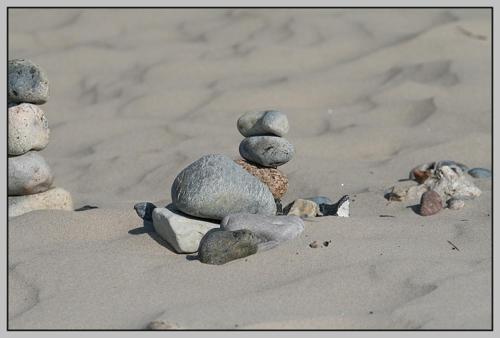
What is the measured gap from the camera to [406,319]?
311cm

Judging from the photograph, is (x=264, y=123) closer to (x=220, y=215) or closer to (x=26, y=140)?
(x=220, y=215)

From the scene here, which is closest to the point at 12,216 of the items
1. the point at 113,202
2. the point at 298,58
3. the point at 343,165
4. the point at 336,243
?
the point at 113,202

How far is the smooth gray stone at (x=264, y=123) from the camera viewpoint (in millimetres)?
4430

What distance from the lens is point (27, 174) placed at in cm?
437

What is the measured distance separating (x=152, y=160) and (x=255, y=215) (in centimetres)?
191

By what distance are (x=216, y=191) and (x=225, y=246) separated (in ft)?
0.98

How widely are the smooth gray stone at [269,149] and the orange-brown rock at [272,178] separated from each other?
0.14ft

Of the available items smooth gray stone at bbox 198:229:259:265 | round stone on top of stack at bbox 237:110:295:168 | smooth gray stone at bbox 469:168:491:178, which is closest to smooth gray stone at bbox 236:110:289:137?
round stone on top of stack at bbox 237:110:295:168

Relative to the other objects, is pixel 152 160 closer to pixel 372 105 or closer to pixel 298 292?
pixel 372 105

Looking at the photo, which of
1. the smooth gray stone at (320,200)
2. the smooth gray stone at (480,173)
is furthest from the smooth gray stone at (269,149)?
the smooth gray stone at (480,173)

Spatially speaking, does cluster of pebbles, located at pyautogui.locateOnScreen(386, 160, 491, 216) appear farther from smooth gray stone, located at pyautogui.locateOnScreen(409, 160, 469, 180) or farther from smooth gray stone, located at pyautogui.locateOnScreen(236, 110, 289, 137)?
smooth gray stone, located at pyautogui.locateOnScreen(236, 110, 289, 137)

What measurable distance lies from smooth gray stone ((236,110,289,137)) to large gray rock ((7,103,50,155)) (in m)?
0.94

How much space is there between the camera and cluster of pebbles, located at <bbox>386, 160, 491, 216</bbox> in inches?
175

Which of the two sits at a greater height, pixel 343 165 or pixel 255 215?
pixel 255 215
